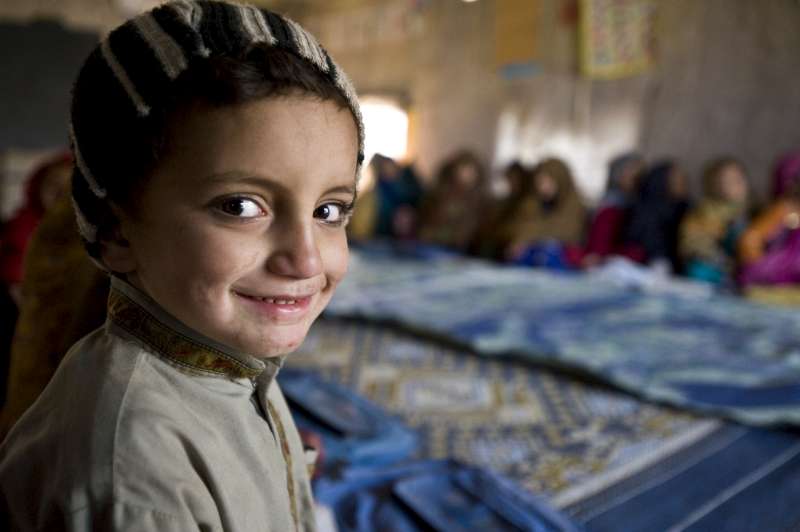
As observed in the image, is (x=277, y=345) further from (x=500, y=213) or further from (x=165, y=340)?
(x=500, y=213)

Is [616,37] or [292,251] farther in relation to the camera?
[616,37]

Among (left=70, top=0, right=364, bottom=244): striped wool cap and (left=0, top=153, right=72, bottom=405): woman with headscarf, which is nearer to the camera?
(left=70, top=0, right=364, bottom=244): striped wool cap

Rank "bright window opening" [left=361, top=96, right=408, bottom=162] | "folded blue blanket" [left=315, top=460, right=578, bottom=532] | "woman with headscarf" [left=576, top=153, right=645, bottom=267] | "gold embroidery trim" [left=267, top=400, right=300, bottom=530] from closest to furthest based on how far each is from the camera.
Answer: "gold embroidery trim" [left=267, top=400, right=300, bottom=530] < "folded blue blanket" [left=315, top=460, right=578, bottom=532] < "woman with headscarf" [left=576, top=153, right=645, bottom=267] < "bright window opening" [left=361, top=96, right=408, bottom=162]

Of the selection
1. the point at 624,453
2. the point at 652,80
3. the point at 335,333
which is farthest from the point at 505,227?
the point at 624,453

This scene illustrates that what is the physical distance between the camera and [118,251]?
0.61 m

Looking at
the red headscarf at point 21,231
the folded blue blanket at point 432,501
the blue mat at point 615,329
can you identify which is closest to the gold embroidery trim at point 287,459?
the folded blue blanket at point 432,501

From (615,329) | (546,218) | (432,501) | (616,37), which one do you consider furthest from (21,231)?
(616,37)

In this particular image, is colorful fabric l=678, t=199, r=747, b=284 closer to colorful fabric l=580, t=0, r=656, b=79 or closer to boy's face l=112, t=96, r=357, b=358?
colorful fabric l=580, t=0, r=656, b=79


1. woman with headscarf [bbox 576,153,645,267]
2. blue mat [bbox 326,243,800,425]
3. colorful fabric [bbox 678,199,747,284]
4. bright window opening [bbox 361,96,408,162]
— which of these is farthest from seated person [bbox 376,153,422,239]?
colorful fabric [bbox 678,199,747,284]

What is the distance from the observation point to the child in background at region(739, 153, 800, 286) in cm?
368

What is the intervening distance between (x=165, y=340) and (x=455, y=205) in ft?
16.5

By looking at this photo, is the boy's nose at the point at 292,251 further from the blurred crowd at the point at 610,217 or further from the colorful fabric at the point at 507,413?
the blurred crowd at the point at 610,217

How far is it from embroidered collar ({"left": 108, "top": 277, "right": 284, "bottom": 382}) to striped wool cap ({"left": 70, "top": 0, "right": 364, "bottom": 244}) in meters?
0.07

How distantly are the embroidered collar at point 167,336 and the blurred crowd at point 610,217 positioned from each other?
3.80 metres
